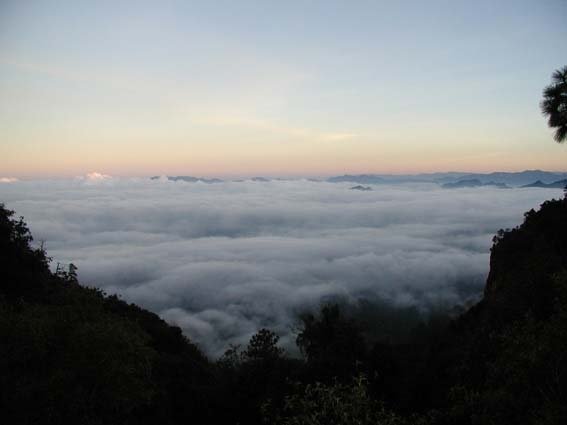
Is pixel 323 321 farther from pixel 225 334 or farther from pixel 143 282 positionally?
pixel 143 282

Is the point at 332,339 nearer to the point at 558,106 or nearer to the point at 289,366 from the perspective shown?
the point at 289,366

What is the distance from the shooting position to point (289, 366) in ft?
92.2

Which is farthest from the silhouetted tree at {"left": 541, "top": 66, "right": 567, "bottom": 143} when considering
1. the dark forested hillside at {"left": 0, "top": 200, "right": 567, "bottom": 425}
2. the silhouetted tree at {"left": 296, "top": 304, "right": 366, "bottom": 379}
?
the silhouetted tree at {"left": 296, "top": 304, "right": 366, "bottom": 379}

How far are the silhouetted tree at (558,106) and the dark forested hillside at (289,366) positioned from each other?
769 centimetres

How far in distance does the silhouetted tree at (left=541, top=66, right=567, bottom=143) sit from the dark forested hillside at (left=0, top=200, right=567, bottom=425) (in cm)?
769

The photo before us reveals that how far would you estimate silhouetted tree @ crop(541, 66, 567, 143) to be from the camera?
78.5ft

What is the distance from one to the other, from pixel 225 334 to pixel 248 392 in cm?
9012

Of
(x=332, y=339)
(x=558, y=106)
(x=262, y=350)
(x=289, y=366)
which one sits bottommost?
(x=332, y=339)

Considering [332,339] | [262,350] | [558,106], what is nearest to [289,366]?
[262,350]

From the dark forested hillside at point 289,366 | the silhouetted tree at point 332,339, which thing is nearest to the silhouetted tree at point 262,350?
the dark forested hillside at point 289,366

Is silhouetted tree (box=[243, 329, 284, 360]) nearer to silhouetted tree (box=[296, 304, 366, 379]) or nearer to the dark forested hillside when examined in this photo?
the dark forested hillside

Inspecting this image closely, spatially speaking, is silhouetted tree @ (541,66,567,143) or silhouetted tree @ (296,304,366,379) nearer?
silhouetted tree @ (541,66,567,143)

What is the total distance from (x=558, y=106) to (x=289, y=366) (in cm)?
Answer: 2382

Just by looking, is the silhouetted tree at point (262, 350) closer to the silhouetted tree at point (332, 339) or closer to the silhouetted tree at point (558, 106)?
the silhouetted tree at point (332, 339)
